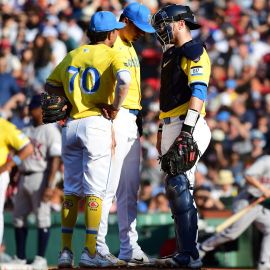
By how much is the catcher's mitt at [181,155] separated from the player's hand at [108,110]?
74 centimetres

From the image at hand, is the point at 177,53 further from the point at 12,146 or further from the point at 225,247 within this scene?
the point at 225,247

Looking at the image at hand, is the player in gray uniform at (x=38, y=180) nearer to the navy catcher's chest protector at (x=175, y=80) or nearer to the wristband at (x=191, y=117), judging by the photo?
the navy catcher's chest protector at (x=175, y=80)

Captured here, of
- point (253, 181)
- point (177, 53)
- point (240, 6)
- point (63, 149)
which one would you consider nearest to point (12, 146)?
point (63, 149)

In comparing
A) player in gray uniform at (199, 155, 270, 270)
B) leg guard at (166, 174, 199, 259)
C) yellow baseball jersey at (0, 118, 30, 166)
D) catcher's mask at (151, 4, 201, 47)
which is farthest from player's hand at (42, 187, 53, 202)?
leg guard at (166, 174, 199, 259)

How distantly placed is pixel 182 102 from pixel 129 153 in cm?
93

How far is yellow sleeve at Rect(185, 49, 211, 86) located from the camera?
25.7ft

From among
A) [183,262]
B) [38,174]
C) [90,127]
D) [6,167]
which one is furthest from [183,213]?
[38,174]

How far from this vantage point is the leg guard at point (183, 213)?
25.6 ft

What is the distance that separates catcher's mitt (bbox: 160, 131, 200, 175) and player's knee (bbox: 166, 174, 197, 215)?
9 cm

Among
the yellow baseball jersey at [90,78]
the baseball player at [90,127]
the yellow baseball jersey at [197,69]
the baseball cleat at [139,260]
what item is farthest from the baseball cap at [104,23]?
the baseball cleat at [139,260]

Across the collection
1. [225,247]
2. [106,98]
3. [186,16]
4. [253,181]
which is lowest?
[225,247]

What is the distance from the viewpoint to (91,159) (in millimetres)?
8297

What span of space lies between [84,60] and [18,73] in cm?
946

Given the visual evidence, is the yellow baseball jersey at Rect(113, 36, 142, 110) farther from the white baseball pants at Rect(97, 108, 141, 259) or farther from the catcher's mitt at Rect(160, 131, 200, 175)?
the catcher's mitt at Rect(160, 131, 200, 175)
